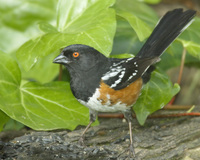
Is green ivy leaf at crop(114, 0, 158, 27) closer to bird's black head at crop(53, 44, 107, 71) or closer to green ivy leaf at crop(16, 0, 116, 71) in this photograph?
green ivy leaf at crop(16, 0, 116, 71)

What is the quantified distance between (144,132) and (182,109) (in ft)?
1.83

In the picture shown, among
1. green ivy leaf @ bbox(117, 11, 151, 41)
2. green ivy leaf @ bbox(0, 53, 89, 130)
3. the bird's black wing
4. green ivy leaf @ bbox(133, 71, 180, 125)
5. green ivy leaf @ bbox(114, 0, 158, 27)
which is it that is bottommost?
green ivy leaf @ bbox(0, 53, 89, 130)

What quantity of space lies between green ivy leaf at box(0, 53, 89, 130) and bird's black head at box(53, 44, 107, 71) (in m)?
0.30

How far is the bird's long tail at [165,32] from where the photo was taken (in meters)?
2.52

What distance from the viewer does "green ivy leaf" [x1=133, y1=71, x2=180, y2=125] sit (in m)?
2.41

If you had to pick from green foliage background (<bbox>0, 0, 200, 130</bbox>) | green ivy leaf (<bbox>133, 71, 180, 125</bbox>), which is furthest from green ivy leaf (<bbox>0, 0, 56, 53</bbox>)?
green ivy leaf (<bbox>133, 71, 180, 125</bbox>)

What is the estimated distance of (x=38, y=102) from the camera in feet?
7.62

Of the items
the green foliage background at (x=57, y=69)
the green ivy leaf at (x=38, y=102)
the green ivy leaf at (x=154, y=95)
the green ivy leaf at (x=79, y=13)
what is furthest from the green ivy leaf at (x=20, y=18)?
the green ivy leaf at (x=154, y=95)

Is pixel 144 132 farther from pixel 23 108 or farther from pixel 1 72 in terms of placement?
pixel 1 72

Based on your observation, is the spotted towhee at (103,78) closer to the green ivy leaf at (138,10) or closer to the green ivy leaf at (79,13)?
the green ivy leaf at (79,13)

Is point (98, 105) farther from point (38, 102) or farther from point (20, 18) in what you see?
point (20, 18)

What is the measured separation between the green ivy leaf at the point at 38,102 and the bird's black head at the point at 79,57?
298mm

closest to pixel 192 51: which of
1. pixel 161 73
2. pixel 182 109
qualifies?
pixel 161 73

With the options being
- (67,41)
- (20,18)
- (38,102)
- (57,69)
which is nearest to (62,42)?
(67,41)
